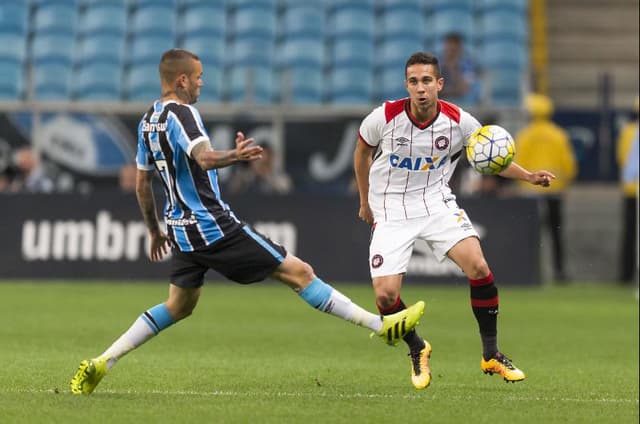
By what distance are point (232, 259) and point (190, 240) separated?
0.26 meters

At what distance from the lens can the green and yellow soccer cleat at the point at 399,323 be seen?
24.9 feet

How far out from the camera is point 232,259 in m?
7.61

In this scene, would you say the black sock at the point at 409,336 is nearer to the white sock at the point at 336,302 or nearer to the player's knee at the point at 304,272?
the white sock at the point at 336,302

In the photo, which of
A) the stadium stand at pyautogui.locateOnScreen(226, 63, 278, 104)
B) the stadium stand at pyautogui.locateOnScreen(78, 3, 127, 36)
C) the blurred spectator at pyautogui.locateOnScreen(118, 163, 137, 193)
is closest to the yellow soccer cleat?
the blurred spectator at pyautogui.locateOnScreen(118, 163, 137, 193)

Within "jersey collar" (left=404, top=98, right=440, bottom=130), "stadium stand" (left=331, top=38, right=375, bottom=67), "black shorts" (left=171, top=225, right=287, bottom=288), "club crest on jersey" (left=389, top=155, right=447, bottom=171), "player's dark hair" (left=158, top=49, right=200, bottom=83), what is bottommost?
"black shorts" (left=171, top=225, right=287, bottom=288)

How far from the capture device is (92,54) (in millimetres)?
19562

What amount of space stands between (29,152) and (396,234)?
9564mm

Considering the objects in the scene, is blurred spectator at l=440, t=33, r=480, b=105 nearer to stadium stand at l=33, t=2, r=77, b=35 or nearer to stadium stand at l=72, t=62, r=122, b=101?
→ stadium stand at l=72, t=62, r=122, b=101

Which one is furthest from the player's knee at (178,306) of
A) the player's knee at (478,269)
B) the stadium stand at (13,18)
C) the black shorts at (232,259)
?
the stadium stand at (13,18)

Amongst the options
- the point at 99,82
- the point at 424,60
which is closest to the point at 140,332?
the point at 424,60

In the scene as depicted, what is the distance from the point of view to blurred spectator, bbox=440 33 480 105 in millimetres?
17188

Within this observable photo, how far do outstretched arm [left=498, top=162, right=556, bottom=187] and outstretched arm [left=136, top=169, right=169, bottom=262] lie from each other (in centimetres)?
215

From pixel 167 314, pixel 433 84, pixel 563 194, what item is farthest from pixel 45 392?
pixel 563 194

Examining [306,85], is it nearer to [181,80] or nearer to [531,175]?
[531,175]
